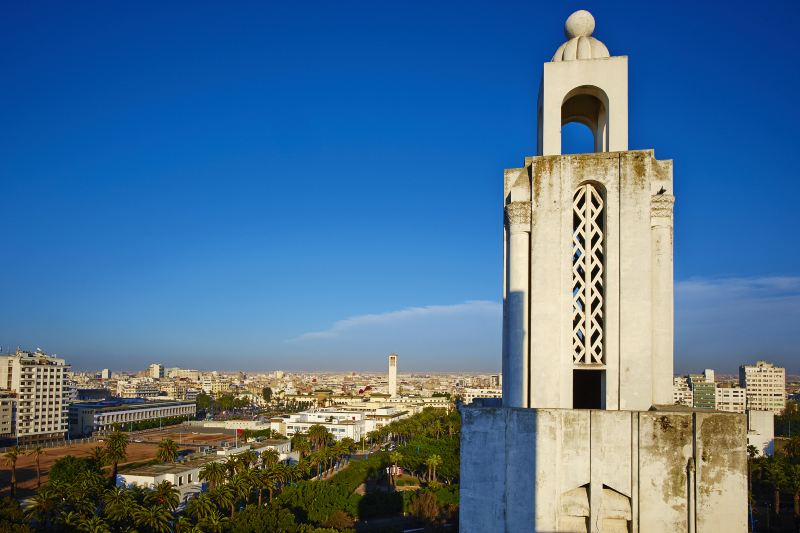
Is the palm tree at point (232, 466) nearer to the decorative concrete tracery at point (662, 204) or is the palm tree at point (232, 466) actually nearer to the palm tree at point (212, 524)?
the palm tree at point (212, 524)

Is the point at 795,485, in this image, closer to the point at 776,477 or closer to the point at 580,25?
A: the point at 776,477

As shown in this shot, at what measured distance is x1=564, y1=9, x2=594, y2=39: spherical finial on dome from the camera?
9898mm

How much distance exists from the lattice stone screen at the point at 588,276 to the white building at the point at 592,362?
0.07 ft

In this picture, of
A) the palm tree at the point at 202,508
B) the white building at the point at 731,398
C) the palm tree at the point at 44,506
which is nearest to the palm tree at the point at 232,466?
the palm tree at the point at 202,508

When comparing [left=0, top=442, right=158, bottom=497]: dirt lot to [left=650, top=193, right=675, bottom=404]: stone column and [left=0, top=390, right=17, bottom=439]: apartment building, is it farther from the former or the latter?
[left=650, top=193, right=675, bottom=404]: stone column

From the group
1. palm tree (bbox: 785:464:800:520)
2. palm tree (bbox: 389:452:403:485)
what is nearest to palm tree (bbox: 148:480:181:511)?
palm tree (bbox: 389:452:403:485)

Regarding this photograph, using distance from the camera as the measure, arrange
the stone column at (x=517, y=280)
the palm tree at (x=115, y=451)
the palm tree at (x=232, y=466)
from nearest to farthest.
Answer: the stone column at (x=517, y=280) → the palm tree at (x=232, y=466) → the palm tree at (x=115, y=451)

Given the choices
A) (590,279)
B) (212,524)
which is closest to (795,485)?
(212,524)

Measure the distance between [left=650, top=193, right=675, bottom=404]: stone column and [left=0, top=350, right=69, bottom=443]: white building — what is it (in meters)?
113

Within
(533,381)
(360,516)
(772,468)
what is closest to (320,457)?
(360,516)

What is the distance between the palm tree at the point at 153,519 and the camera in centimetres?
3728

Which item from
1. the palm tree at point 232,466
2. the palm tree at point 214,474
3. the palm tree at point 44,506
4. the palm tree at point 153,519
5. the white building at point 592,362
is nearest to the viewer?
the white building at point 592,362

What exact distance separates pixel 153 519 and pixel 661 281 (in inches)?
1482

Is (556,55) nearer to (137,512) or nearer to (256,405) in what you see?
(137,512)
